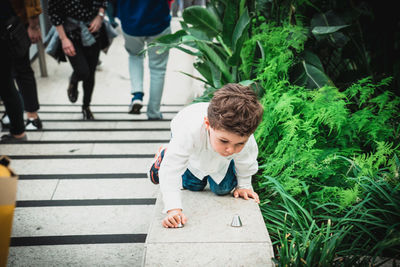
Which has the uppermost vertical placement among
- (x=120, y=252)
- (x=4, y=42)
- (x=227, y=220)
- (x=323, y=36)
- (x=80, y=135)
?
(x=323, y=36)

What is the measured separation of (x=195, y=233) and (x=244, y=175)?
49 cm

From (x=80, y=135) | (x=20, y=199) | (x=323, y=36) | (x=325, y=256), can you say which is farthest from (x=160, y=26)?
(x=325, y=256)

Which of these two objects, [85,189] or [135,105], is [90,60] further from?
[85,189]

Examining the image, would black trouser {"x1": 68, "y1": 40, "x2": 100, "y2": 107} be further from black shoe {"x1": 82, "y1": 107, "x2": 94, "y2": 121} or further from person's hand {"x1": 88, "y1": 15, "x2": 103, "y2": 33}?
black shoe {"x1": 82, "y1": 107, "x2": 94, "y2": 121}

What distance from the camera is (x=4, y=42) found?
285 cm

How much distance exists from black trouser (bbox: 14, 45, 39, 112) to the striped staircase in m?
0.34

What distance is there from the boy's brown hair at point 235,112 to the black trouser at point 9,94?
6.75 ft

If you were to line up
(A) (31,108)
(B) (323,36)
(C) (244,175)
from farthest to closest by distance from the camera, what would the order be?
(A) (31,108) < (B) (323,36) < (C) (244,175)

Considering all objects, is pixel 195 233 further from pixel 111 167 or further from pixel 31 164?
pixel 31 164

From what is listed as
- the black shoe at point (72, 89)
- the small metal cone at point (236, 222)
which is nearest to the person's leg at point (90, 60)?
the black shoe at point (72, 89)

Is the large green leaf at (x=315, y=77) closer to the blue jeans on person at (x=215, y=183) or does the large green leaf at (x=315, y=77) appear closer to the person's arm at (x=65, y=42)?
the blue jeans on person at (x=215, y=183)

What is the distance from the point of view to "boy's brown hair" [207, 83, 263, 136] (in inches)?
62.5

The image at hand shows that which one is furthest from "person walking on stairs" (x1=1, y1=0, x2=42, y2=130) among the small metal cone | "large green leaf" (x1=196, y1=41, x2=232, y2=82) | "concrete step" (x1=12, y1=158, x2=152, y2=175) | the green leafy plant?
the small metal cone

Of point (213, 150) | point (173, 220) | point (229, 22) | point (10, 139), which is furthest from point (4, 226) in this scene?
point (10, 139)
